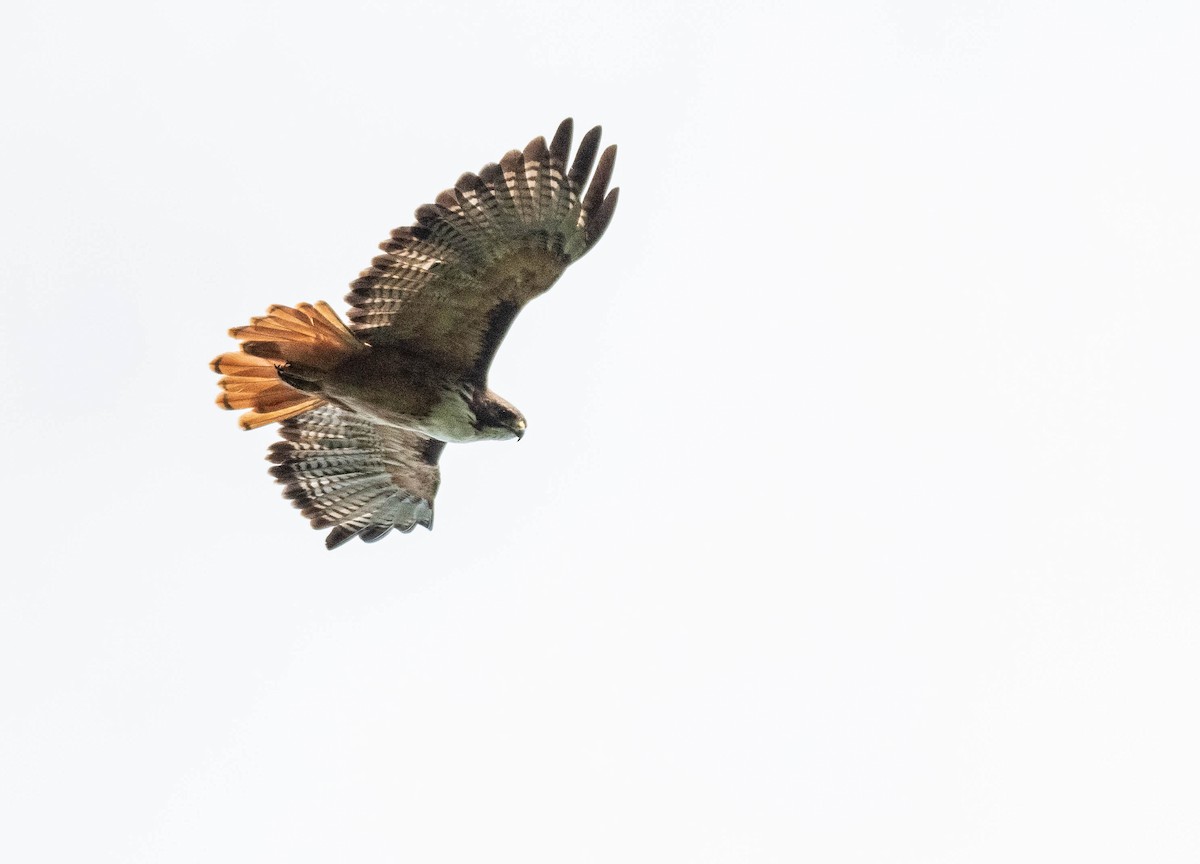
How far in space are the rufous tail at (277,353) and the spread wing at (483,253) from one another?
215 millimetres

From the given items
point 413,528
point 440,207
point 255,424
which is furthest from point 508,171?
point 413,528

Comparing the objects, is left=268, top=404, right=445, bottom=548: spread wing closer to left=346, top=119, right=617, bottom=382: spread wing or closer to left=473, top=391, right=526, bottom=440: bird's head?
left=473, top=391, right=526, bottom=440: bird's head

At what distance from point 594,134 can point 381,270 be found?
1751 mm

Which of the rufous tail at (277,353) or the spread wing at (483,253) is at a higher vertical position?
the spread wing at (483,253)

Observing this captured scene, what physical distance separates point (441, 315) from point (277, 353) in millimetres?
1201

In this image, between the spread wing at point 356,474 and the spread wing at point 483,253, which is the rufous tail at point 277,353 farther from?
the spread wing at point 356,474

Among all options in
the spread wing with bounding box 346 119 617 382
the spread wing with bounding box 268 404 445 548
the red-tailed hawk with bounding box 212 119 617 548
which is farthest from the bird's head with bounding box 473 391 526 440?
the spread wing with bounding box 268 404 445 548

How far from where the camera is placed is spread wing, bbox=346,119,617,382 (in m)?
10.6

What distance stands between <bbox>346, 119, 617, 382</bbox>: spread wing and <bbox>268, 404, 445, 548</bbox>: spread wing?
1694mm

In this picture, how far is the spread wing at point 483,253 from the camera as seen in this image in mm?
10641

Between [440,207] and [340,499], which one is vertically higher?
[440,207]

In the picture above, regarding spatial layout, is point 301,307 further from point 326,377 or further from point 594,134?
point 594,134

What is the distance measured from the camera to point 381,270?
11.0 meters

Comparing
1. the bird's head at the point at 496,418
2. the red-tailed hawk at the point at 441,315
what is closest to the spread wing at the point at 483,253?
the red-tailed hawk at the point at 441,315
